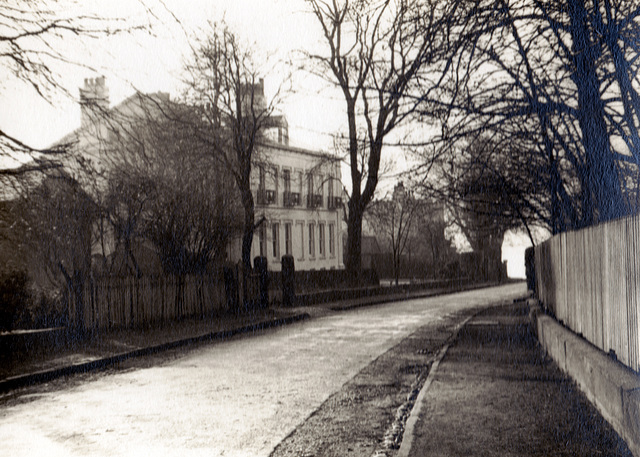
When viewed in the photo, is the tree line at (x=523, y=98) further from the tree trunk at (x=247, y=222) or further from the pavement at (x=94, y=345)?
the tree trunk at (x=247, y=222)

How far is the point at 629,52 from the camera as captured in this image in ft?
29.8

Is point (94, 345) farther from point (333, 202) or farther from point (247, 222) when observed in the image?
point (333, 202)

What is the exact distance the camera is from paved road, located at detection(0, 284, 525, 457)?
6.53m

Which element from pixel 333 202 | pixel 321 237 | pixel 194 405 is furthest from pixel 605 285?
pixel 333 202

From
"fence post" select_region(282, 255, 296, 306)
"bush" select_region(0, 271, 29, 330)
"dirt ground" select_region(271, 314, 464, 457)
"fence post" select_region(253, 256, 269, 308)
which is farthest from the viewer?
"fence post" select_region(282, 255, 296, 306)

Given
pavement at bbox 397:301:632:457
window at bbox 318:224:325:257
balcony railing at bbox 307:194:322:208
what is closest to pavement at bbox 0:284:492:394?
pavement at bbox 397:301:632:457

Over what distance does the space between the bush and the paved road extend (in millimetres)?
3163

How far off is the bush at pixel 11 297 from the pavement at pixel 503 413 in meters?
7.53

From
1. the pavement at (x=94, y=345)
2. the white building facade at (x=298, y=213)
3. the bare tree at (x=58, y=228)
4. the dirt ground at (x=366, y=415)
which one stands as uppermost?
the white building facade at (x=298, y=213)

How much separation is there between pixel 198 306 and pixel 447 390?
13844 mm

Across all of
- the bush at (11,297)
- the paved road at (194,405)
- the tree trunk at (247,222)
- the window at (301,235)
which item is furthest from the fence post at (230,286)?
the window at (301,235)

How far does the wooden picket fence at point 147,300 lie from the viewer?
55.1 feet

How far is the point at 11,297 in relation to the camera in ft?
45.3

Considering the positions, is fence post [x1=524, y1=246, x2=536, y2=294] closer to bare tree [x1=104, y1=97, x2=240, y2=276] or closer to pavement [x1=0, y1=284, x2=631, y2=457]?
pavement [x1=0, y1=284, x2=631, y2=457]
